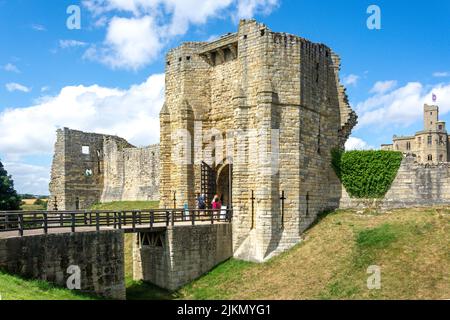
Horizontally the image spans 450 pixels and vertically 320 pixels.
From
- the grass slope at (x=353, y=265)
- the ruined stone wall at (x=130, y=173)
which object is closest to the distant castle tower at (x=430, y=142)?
the ruined stone wall at (x=130, y=173)

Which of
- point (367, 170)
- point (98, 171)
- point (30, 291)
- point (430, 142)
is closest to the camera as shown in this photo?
point (30, 291)

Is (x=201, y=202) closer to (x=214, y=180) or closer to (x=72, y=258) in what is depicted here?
(x=214, y=180)

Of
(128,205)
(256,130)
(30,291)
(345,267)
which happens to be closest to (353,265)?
(345,267)

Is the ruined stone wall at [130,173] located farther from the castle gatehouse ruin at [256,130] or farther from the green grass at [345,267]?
A: the green grass at [345,267]

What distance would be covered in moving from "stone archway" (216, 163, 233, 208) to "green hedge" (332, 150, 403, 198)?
569 centimetres

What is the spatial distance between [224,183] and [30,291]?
567 inches

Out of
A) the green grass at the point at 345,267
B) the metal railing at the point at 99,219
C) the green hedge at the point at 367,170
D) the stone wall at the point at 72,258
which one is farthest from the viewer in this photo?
the green hedge at the point at 367,170

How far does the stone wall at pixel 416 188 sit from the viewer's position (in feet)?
→ 67.1

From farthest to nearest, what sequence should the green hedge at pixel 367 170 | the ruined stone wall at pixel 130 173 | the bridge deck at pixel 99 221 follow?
the ruined stone wall at pixel 130 173 → the green hedge at pixel 367 170 → the bridge deck at pixel 99 221

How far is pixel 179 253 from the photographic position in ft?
61.6

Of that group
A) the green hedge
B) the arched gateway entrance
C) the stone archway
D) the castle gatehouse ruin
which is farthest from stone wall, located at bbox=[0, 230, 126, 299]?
the green hedge

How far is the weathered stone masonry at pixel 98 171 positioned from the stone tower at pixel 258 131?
15.1 metres
